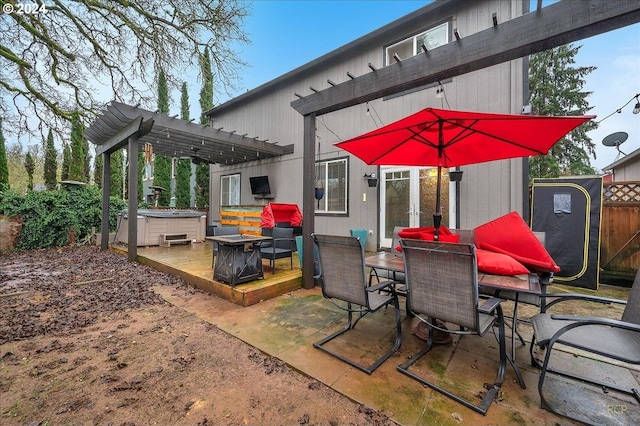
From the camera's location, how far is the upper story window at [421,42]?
567cm

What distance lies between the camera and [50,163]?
11.0m

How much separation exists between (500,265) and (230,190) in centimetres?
995

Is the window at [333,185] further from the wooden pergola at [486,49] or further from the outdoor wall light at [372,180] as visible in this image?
the wooden pergola at [486,49]

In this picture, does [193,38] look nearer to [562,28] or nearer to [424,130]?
[424,130]

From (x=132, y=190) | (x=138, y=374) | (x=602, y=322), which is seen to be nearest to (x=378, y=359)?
(x=602, y=322)

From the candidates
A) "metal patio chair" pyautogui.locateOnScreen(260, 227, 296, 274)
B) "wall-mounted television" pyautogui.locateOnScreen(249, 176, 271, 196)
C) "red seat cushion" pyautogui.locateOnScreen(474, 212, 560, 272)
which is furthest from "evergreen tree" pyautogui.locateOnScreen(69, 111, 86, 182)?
"red seat cushion" pyautogui.locateOnScreen(474, 212, 560, 272)

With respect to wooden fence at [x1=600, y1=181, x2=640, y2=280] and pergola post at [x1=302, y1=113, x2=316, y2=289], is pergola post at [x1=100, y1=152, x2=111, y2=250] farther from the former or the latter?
wooden fence at [x1=600, y1=181, x2=640, y2=280]

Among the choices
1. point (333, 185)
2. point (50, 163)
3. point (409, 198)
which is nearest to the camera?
point (409, 198)

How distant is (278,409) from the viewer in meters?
1.66

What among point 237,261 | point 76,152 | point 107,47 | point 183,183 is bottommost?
point 237,261

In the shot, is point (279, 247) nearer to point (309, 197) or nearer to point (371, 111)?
point (309, 197)

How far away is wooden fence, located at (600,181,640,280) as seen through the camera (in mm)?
4266

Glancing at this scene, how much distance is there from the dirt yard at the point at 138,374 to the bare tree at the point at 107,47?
5.69 metres

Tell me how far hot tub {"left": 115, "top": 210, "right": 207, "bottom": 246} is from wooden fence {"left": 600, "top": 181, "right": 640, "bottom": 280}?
30.5ft
